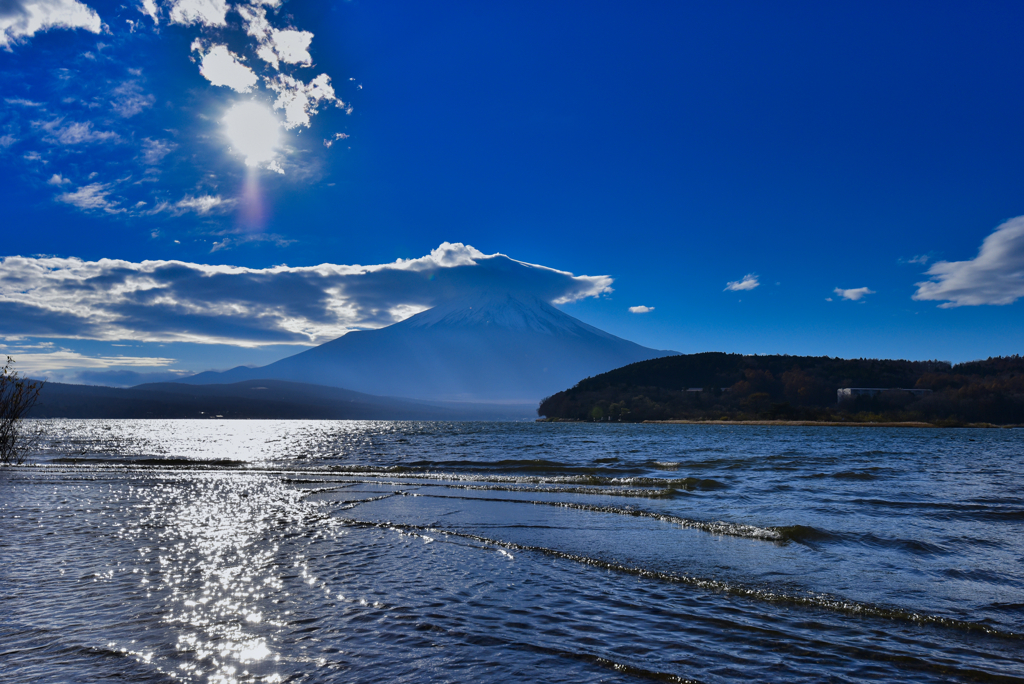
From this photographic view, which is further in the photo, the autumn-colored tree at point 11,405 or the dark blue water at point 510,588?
the autumn-colored tree at point 11,405

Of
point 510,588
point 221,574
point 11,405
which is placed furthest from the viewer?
point 11,405

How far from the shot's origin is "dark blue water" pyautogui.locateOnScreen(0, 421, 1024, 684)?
5777 mm

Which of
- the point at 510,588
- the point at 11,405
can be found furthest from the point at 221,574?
the point at 11,405

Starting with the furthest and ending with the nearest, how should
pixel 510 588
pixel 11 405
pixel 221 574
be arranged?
pixel 11 405, pixel 221 574, pixel 510 588

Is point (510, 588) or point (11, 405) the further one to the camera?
point (11, 405)

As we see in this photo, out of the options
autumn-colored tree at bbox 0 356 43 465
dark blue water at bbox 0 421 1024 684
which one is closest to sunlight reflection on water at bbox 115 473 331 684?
dark blue water at bbox 0 421 1024 684

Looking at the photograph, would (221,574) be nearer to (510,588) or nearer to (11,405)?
(510,588)

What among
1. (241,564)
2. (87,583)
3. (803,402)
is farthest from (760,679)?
(803,402)

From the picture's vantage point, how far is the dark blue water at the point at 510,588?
5.78 metres

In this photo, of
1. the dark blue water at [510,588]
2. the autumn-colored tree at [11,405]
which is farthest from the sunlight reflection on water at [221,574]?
the autumn-colored tree at [11,405]

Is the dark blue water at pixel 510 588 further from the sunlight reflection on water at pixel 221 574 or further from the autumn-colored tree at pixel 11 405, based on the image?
the autumn-colored tree at pixel 11 405

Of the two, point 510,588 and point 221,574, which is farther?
point 221,574

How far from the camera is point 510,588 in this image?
861 cm

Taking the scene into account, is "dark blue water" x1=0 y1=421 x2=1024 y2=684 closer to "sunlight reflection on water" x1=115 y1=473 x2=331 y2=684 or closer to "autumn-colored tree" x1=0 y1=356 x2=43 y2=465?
"sunlight reflection on water" x1=115 y1=473 x2=331 y2=684
